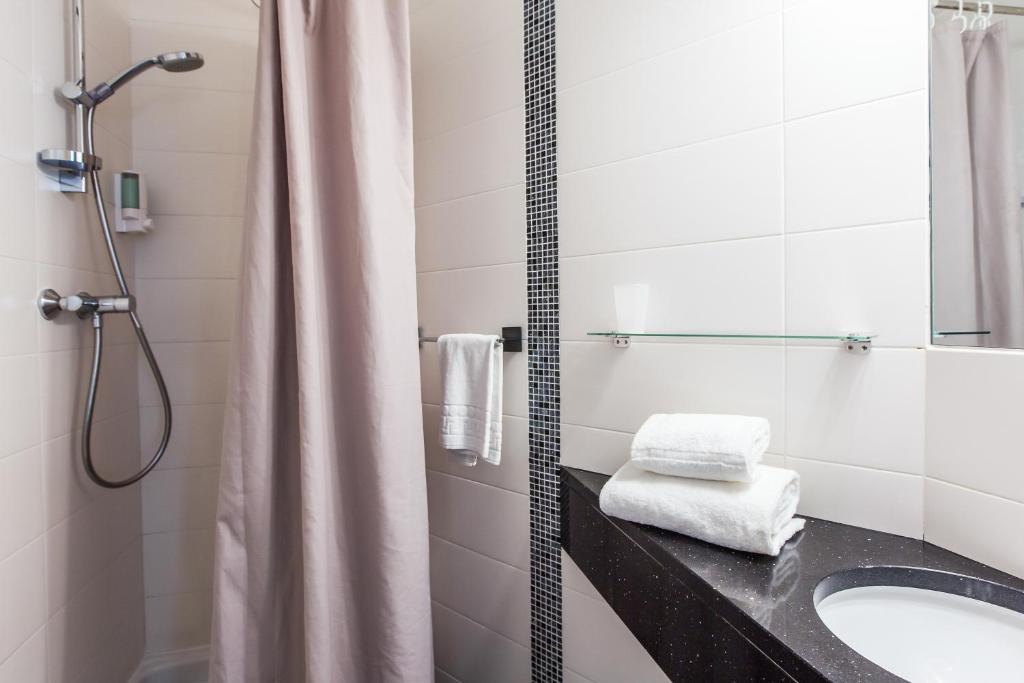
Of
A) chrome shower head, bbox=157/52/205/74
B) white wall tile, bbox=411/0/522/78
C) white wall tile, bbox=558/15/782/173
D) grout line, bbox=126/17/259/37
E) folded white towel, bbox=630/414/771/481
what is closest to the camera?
folded white towel, bbox=630/414/771/481

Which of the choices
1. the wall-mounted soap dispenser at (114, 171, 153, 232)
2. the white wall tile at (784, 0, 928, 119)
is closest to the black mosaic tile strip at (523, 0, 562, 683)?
the white wall tile at (784, 0, 928, 119)

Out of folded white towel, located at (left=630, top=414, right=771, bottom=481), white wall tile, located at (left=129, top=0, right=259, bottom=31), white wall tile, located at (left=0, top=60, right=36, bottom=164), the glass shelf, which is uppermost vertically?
white wall tile, located at (left=129, top=0, right=259, bottom=31)

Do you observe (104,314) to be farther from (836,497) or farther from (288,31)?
(836,497)

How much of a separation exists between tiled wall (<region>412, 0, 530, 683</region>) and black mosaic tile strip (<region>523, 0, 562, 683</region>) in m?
0.03

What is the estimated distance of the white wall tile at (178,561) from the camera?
5.94 feet

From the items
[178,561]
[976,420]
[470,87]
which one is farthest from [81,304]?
[976,420]

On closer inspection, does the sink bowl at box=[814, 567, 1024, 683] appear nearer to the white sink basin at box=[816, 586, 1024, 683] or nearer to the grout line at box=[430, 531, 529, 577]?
the white sink basin at box=[816, 586, 1024, 683]

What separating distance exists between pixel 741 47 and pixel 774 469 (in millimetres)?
859

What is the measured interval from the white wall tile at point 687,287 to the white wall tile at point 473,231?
20cm

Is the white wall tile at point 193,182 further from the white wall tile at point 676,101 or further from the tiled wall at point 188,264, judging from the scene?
the white wall tile at point 676,101

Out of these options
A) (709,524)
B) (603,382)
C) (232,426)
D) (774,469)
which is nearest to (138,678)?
(232,426)

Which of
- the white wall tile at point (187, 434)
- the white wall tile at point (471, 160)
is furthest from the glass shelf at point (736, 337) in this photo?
the white wall tile at point (187, 434)

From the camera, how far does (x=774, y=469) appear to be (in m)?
0.99

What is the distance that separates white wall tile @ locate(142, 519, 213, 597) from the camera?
181cm
